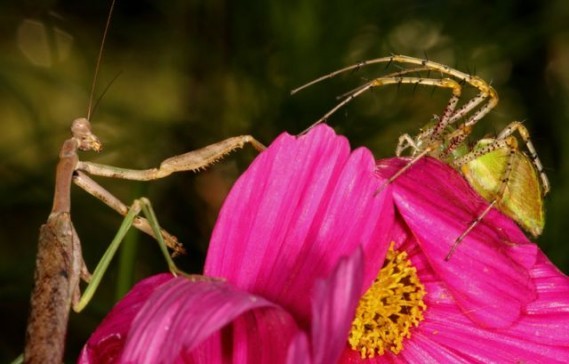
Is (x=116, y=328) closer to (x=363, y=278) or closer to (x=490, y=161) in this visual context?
(x=363, y=278)


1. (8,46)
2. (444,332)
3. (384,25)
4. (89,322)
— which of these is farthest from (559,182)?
(8,46)

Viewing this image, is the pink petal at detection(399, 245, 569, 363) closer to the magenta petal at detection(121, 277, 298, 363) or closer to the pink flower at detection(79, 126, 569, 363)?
the pink flower at detection(79, 126, 569, 363)

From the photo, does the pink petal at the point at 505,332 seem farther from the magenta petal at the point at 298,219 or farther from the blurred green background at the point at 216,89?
the blurred green background at the point at 216,89

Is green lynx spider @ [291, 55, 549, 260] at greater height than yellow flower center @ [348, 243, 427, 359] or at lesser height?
greater

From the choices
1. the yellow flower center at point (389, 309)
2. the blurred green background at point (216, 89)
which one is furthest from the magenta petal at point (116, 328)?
the blurred green background at point (216, 89)

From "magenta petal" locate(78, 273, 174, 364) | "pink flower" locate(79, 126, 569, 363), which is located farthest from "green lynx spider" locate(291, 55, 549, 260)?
"magenta petal" locate(78, 273, 174, 364)

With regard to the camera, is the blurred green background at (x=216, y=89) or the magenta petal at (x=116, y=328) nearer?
the magenta petal at (x=116, y=328)
